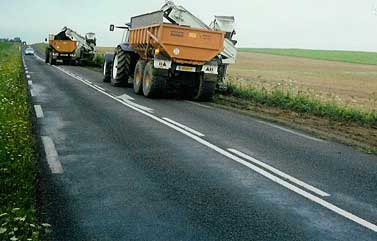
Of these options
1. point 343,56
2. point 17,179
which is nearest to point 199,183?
point 17,179

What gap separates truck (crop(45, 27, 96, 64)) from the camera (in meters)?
37.8

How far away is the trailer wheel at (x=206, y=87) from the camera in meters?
16.3

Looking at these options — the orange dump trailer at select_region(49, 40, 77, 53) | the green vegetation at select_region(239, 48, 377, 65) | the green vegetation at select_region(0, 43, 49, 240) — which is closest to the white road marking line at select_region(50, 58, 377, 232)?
the green vegetation at select_region(0, 43, 49, 240)

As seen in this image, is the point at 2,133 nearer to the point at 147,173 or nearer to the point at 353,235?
the point at 147,173

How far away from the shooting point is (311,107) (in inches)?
589

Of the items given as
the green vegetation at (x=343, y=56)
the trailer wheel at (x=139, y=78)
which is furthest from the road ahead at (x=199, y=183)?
the green vegetation at (x=343, y=56)

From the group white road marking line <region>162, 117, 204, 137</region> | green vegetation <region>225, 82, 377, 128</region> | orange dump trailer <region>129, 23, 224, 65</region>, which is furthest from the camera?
orange dump trailer <region>129, 23, 224, 65</region>

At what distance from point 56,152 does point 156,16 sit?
10.3 m

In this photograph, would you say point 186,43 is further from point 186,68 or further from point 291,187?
point 291,187

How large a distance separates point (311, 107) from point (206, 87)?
136 inches

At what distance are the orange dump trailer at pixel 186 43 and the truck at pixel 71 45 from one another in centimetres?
2236

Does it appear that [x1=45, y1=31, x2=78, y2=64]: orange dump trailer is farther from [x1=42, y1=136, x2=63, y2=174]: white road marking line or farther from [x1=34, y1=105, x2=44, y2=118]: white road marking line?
[x1=42, y1=136, x2=63, y2=174]: white road marking line

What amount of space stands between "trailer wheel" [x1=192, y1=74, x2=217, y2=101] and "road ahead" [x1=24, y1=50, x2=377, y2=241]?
5547 millimetres

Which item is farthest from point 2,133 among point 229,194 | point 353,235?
point 353,235
